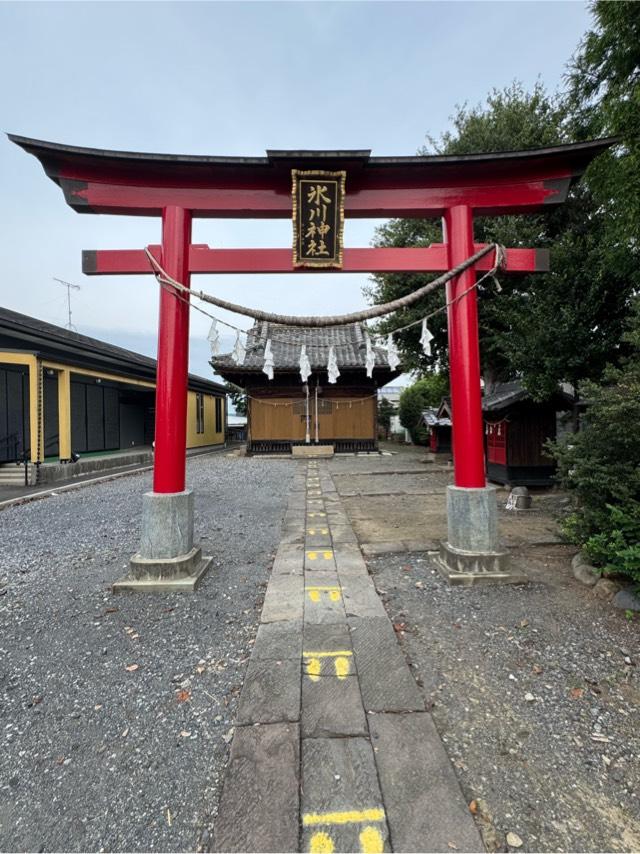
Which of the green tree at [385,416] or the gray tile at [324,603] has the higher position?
the green tree at [385,416]

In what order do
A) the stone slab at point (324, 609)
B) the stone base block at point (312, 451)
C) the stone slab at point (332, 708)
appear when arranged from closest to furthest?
the stone slab at point (332, 708) < the stone slab at point (324, 609) < the stone base block at point (312, 451)

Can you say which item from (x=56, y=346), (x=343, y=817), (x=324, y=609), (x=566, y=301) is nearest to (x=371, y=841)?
(x=343, y=817)

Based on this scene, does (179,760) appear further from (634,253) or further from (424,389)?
(424,389)

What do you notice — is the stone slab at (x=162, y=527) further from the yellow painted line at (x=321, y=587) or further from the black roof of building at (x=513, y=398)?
the black roof of building at (x=513, y=398)

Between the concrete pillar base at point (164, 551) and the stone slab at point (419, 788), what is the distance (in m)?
2.42

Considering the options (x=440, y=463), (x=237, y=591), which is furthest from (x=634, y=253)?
(x=440, y=463)

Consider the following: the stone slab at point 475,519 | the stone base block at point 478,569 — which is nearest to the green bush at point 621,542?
the stone base block at point 478,569

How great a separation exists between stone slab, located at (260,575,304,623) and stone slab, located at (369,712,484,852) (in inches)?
49.5

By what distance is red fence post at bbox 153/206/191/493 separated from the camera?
3.99 metres

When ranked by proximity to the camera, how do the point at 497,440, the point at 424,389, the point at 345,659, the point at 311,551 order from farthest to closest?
the point at 424,389 → the point at 497,440 → the point at 311,551 → the point at 345,659

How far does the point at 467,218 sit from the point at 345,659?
462 cm

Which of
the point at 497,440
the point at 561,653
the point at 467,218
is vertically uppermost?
the point at 467,218

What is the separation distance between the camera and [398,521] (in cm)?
627

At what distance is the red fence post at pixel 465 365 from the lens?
411 cm
